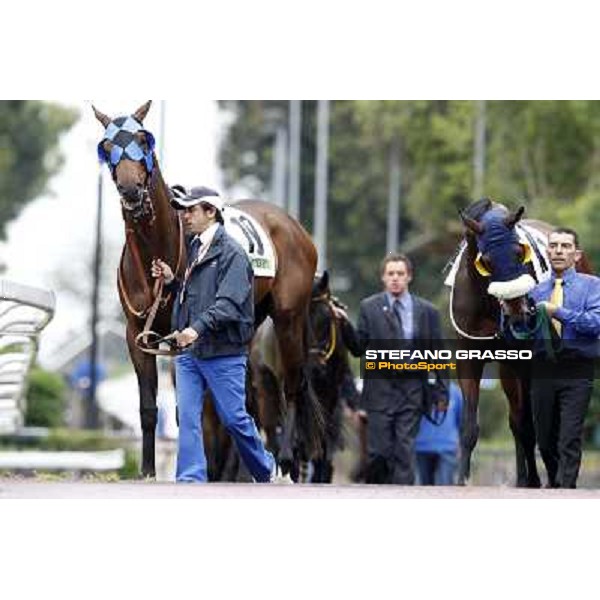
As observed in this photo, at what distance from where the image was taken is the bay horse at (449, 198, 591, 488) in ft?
47.6

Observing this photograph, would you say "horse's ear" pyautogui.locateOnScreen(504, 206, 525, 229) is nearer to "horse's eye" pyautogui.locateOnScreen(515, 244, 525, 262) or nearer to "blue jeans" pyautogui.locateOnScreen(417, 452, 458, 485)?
"horse's eye" pyautogui.locateOnScreen(515, 244, 525, 262)

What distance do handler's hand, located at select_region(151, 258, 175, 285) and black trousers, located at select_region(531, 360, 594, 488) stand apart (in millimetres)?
2757

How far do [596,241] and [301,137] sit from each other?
1328 inches

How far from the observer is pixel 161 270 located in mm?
14430

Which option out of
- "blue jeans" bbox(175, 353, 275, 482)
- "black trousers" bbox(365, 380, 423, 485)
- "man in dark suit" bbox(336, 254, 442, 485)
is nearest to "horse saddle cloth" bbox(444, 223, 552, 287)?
"man in dark suit" bbox(336, 254, 442, 485)

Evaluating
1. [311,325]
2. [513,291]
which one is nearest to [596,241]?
[311,325]

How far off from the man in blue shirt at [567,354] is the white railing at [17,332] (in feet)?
11.2

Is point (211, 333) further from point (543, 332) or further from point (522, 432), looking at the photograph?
point (522, 432)

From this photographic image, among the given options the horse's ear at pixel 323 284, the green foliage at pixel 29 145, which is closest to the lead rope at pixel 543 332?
the horse's ear at pixel 323 284

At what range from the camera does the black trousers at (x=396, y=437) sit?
16.8 metres

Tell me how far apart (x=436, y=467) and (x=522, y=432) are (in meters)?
5.07

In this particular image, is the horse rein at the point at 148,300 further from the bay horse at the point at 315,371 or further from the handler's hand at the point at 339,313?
the handler's hand at the point at 339,313

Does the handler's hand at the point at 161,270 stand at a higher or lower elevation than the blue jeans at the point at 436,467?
higher

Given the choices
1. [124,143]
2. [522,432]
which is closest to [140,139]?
[124,143]
